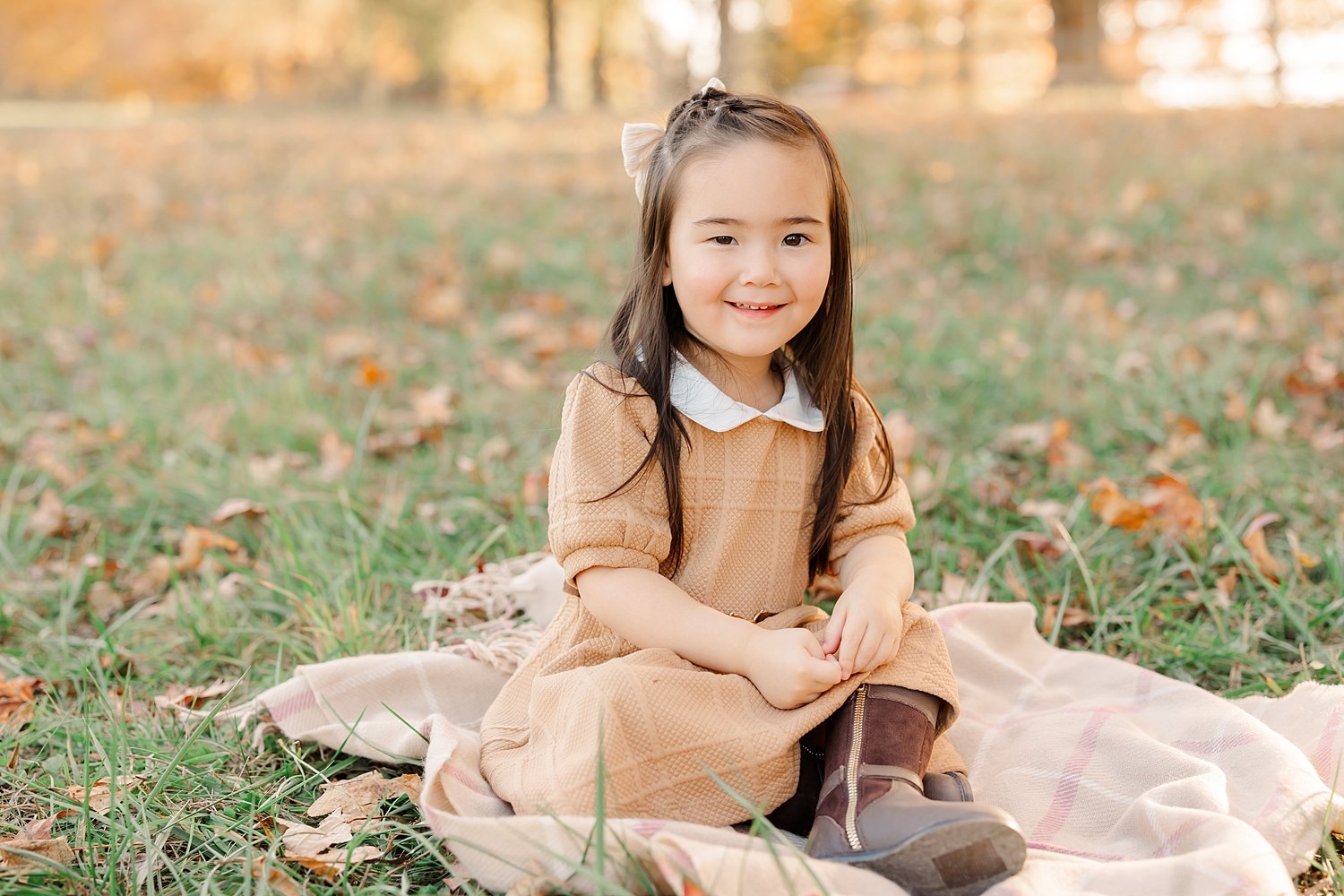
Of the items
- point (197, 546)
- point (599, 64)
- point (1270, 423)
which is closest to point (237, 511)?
point (197, 546)

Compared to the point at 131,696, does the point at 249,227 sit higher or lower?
higher

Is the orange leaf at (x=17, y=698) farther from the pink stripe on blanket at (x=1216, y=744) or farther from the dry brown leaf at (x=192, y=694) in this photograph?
the pink stripe on blanket at (x=1216, y=744)

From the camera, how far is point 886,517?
1.98 metres

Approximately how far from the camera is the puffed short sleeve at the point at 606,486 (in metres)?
1.77

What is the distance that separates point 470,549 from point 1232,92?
17190mm

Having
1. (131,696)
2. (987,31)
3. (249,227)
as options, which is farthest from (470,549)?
(987,31)

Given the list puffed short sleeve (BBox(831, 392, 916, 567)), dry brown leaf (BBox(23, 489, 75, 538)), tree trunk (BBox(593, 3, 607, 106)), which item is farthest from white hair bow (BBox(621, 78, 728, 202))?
tree trunk (BBox(593, 3, 607, 106))

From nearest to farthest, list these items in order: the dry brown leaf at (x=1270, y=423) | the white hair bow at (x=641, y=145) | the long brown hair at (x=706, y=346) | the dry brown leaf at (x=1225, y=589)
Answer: the long brown hair at (x=706, y=346)
the white hair bow at (x=641, y=145)
the dry brown leaf at (x=1225, y=589)
the dry brown leaf at (x=1270, y=423)

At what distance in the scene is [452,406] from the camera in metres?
3.87

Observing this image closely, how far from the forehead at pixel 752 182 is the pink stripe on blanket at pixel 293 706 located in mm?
1090

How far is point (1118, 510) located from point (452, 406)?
2155mm

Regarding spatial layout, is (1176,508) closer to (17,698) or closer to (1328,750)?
(1328,750)

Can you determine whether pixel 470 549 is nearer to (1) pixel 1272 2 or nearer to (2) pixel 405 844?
(2) pixel 405 844

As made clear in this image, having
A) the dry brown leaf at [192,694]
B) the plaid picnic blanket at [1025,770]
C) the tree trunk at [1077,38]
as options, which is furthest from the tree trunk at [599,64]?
the plaid picnic blanket at [1025,770]
